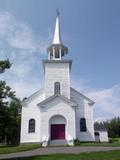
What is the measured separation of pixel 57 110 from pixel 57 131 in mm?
2774

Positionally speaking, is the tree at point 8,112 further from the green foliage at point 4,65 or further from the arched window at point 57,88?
the arched window at point 57,88

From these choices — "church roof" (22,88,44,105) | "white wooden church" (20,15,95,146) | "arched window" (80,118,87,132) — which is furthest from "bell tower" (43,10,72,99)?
"arched window" (80,118,87,132)

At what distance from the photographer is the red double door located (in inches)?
1054

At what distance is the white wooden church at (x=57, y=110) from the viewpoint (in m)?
26.8

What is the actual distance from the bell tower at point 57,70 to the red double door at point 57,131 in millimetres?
4477

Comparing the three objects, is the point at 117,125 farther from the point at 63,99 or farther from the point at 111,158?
the point at 111,158

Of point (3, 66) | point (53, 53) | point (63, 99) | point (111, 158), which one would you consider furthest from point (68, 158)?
point (53, 53)

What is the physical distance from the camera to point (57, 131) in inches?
1062

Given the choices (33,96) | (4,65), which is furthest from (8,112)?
(4,65)

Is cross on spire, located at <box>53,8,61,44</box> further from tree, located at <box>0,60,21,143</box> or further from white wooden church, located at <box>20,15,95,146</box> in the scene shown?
tree, located at <box>0,60,21,143</box>

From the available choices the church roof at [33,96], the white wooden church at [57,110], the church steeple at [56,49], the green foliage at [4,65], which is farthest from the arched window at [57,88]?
the green foliage at [4,65]

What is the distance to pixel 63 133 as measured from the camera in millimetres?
26906

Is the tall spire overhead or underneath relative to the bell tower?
overhead

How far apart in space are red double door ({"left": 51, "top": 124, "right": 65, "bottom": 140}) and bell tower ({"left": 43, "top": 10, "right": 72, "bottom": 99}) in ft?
14.7
